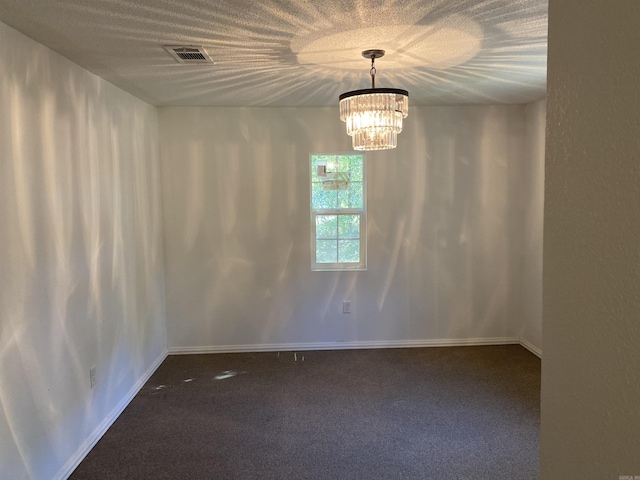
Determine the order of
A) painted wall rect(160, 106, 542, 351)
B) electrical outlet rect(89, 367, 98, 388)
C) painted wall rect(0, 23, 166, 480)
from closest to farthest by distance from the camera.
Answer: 1. painted wall rect(0, 23, 166, 480)
2. electrical outlet rect(89, 367, 98, 388)
3. painted wall rect(160, 106, 542, 351)

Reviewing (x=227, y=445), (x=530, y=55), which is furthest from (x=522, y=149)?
(x=227, y=445)

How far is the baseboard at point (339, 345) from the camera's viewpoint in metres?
4.29

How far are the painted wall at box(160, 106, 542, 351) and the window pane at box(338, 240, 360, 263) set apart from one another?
0.15 meters

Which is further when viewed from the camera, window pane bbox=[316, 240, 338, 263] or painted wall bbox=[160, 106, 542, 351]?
window pane bbox=[316, 240, 338, 263]

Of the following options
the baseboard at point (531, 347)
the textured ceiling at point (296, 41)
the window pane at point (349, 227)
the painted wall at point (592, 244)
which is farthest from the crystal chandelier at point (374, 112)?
the baseboard at point (531, 347)

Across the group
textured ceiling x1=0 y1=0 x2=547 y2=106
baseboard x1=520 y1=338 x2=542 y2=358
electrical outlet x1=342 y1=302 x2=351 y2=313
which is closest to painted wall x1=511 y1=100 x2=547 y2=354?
baseboard x1=520 y1=338 x2=542 y2=358

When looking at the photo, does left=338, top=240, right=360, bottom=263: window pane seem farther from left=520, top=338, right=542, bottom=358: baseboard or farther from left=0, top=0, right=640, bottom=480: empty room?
left=520, top=338, right=542, bottom=358: baseboard

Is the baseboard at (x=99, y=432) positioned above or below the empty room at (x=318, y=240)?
below

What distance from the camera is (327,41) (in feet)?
7.61

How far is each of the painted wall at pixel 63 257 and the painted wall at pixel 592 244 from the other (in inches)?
86.0

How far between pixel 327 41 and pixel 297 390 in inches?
98.0

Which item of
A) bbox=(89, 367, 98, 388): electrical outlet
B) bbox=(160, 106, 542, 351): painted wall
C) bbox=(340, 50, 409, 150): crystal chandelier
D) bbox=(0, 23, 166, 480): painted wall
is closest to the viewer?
bbox=(0, 23, 166, 480): painted wall

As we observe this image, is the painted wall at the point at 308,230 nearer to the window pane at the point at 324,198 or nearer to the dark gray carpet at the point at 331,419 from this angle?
the window pane at the point at 324,198

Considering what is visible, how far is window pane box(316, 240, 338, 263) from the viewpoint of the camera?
433 cm
